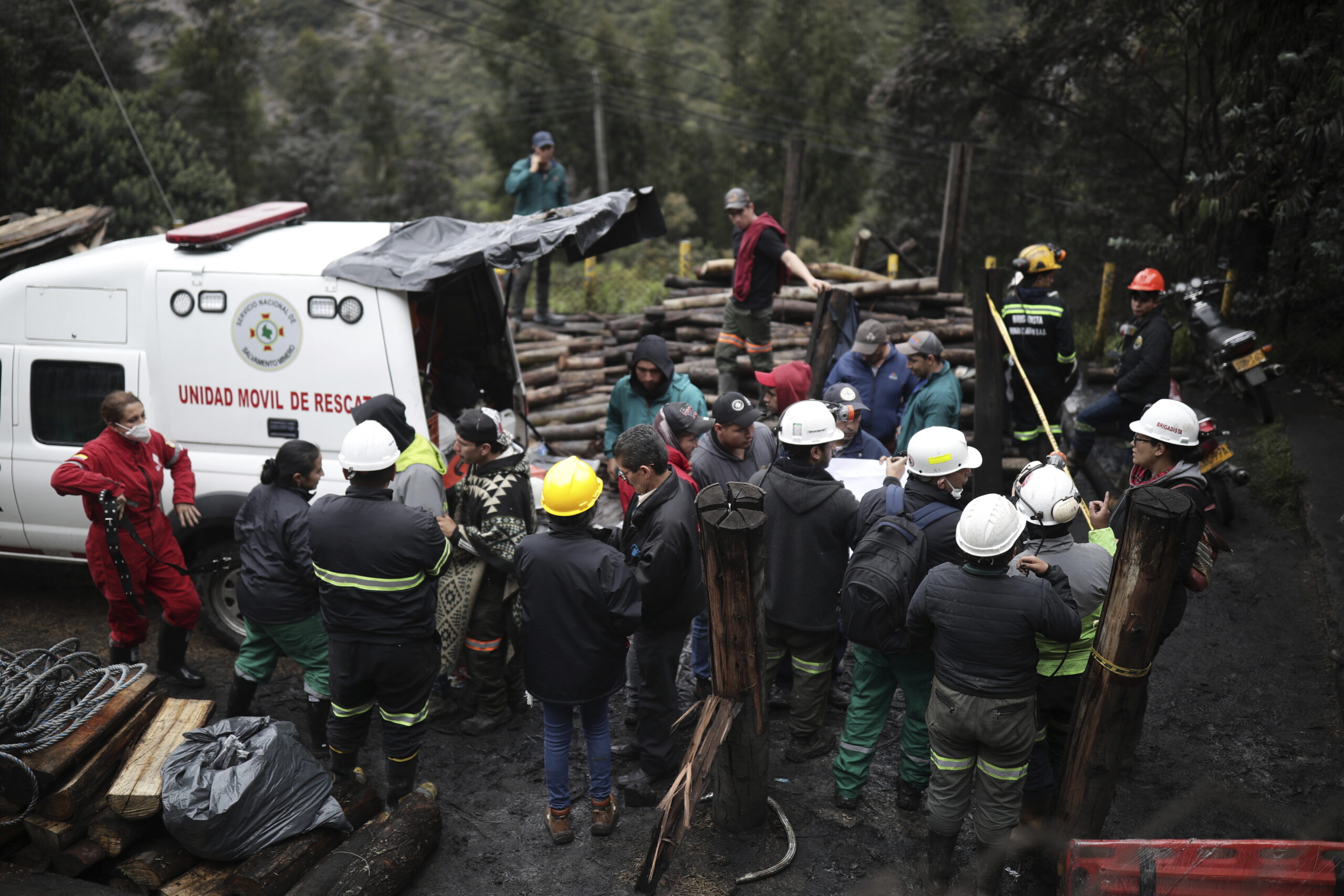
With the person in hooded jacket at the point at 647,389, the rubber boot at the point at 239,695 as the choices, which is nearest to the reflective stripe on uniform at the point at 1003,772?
the person in hooded jacket at the point at 647,389

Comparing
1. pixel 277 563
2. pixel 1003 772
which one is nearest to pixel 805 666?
pixel 1003 772

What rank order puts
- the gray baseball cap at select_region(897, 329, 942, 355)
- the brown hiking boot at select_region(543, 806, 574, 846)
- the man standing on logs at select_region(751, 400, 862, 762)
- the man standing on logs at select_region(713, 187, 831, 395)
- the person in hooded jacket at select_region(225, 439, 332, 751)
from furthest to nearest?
1. the man standing on logs at select_region(713, 187, 831, 395)
2. the gray baseball cap at select_region(897, 329, 942, 355)
3. the person in hooded jacket at select_region(225, 439, 332, 751)
4. the man standing on logs at select_region(751, 400, 862, 762)
5. the brown hiking boot at select_region(543, 806, 574, 846)

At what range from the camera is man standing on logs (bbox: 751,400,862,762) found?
476 centimetres

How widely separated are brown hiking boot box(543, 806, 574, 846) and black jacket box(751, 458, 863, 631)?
146 cm

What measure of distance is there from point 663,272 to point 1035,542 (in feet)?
52.2

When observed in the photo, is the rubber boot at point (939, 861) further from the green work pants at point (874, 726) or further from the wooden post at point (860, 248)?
the wooden post at point (860, 248)

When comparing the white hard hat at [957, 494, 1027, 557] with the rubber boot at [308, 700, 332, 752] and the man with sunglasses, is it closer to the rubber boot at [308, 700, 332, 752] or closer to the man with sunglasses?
the rubber boot at [308, 700, 332, 752]

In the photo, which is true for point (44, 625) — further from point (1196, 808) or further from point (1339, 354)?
point (1339, 354)

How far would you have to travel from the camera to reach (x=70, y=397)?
19.5 ft

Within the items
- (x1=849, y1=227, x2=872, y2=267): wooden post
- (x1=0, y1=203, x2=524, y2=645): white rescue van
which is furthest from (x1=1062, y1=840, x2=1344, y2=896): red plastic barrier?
(x1=849, y1=227, x2=872, y2=267): wooden post

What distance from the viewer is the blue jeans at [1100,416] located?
7254 millimetres

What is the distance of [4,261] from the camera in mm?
8117

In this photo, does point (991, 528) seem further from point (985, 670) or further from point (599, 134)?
point (599, 134)

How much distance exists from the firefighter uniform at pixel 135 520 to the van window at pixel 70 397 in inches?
19.2
